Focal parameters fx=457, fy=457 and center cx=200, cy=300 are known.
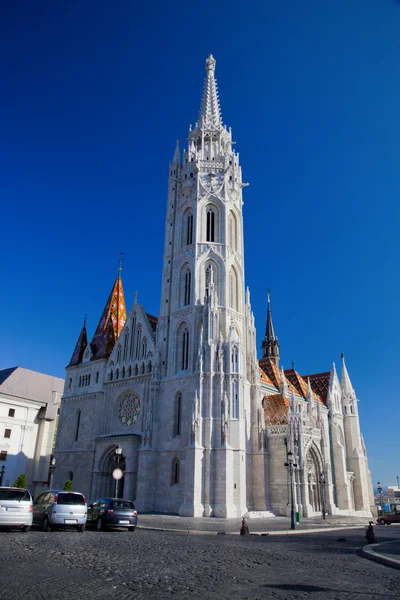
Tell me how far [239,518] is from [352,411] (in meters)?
26.8

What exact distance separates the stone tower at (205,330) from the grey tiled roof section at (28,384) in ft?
79.0

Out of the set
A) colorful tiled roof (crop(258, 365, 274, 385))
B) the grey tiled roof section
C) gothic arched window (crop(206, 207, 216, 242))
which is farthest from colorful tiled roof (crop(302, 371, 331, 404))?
the grey tiled roof section

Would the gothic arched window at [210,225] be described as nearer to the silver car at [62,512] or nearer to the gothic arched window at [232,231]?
the gothic arched window at [232,231]

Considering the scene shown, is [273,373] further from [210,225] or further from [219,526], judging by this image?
[219,526]

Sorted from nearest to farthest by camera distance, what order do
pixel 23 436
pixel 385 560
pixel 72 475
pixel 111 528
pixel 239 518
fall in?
pixel 385 560
pixel 111 528
pixel 239 518
pixel 72 475
pixel 23 436

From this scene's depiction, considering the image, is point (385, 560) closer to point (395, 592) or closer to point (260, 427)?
point (395, 592)

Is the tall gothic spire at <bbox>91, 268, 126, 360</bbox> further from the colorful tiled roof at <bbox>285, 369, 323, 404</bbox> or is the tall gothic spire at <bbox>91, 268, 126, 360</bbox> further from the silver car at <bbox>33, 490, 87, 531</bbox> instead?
the silver car at <bbox>33, 490, 87, 531</bbox>

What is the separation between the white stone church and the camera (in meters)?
32.9

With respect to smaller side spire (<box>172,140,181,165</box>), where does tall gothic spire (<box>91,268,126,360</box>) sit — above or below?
below

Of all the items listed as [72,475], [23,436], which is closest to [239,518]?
[72,475]

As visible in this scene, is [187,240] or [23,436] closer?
[187,240]

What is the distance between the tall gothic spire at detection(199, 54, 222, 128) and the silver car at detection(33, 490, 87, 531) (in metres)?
40.2

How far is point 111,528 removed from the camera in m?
19.1

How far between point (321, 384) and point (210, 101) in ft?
114
